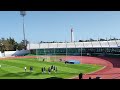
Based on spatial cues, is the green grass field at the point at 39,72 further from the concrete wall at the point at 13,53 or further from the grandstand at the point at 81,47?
the concrete wall at the point at 13,53

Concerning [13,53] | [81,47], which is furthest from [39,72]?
[13,53]

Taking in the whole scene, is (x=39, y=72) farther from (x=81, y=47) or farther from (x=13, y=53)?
(x=13, y=53)

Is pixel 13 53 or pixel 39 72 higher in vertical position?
pixel 13 53

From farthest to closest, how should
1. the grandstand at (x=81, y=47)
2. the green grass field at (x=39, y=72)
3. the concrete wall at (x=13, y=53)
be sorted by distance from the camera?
1. the concrete wall at (x=13, y=53)
2. the grandstand at (x=81, y=47)
3. the green grass field at (x=39, y=72)

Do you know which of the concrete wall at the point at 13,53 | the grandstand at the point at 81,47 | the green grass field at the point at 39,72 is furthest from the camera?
the concrete wall at the point at 13,53

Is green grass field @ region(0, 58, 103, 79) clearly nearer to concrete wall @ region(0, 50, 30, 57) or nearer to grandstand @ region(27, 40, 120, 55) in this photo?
grandstand @ region(27, 40, 120, 55)

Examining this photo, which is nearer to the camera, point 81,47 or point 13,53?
point 81,47

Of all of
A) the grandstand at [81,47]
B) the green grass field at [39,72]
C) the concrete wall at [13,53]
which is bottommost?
the green grass field at [39,72]

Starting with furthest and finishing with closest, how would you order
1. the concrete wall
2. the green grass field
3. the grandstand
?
the concrete wall
the grandstand
the green grass field

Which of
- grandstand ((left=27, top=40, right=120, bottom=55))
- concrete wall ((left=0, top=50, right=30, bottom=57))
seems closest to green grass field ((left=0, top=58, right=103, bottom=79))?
grandstand ((left=27, top=40, right=120, bottom=55))

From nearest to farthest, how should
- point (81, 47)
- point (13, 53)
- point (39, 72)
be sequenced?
point (39, 72)
point (81, 47)
point (13, 53)

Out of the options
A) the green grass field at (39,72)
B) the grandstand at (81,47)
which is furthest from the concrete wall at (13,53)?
the green grass field at (39,72)
